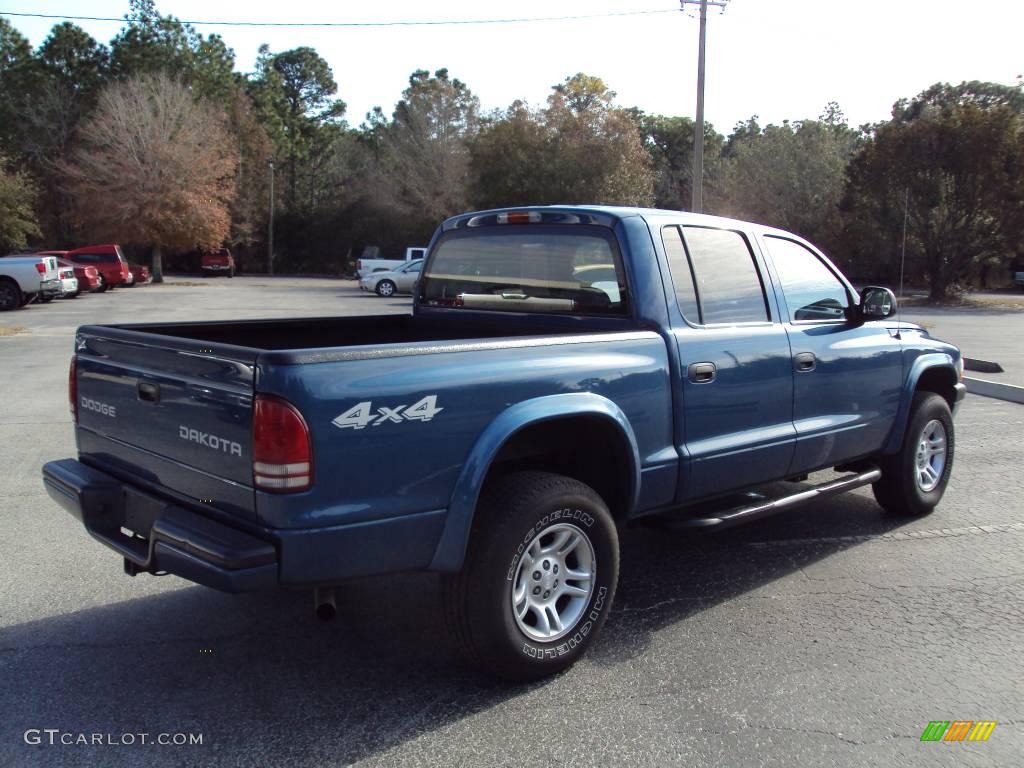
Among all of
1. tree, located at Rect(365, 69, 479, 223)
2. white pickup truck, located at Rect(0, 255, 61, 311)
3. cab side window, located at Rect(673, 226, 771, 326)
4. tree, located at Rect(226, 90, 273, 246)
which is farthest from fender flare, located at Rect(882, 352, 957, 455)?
tree, located at Rect(226, 90, 273, 246)

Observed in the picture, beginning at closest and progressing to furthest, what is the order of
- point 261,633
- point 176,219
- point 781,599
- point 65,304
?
point 261,633 < point 781,599 < point 65,304 < point 176,219

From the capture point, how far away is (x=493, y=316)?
507 centimetres

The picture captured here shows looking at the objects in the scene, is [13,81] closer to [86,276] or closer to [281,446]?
[86,276]

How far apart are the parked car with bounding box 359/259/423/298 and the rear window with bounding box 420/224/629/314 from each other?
30.3 meters

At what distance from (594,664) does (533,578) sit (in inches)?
20.8

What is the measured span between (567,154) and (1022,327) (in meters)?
20.6

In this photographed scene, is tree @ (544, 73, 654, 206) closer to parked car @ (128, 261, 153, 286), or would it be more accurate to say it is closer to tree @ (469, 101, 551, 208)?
tree @ (469, 101, 551, 208)

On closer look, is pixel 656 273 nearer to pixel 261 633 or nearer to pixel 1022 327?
pixel 261 633

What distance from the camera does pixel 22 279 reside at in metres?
24.5

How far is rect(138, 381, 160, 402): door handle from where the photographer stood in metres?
3.56

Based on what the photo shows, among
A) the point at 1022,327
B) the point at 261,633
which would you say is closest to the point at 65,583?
the point at 261,633

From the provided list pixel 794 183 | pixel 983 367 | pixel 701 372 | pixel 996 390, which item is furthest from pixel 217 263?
pixel 701 372

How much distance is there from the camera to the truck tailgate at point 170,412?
124 inches

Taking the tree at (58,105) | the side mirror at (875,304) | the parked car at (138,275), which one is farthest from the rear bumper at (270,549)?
the tree at (58,105)
